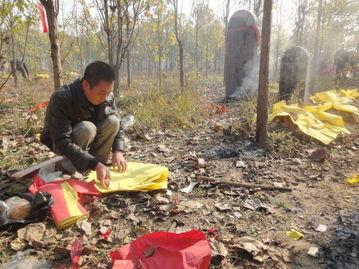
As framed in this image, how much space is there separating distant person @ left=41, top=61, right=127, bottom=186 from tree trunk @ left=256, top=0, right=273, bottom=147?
5.48 ft

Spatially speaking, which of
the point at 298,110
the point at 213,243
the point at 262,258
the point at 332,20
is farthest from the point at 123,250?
the point at 332,20

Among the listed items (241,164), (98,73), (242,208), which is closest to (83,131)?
(98,73)

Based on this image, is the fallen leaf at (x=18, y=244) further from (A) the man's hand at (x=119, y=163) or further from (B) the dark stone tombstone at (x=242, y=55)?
(B) the dark stone tombstone at (x=242, y=55)

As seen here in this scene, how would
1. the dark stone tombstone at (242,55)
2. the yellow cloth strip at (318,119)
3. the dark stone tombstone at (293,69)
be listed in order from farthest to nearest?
the dark stone tombstone at (242,55), the dark stone tombstone at (293,69), the yellow cloth strip at (318,119)

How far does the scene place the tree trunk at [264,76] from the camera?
134 inches

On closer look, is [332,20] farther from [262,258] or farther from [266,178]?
[262,258]

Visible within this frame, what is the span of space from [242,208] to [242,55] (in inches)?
219

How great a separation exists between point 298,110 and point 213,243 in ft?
10.1

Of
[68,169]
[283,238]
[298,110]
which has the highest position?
[298,110]

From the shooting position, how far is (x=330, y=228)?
7.00ft

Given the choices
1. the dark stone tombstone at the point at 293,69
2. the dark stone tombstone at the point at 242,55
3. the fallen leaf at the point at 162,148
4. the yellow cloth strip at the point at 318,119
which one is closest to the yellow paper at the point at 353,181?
the yellow cloth strip at the point at 318,119

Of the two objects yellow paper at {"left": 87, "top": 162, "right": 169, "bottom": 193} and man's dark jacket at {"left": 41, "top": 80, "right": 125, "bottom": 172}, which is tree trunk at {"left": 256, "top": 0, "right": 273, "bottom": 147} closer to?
yellow paper at {"left": 87, "top": 162, "right": 169, "bottom": 193}

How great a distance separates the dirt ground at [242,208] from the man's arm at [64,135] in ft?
1.15

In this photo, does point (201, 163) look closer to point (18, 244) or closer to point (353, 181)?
point (353, 181)
